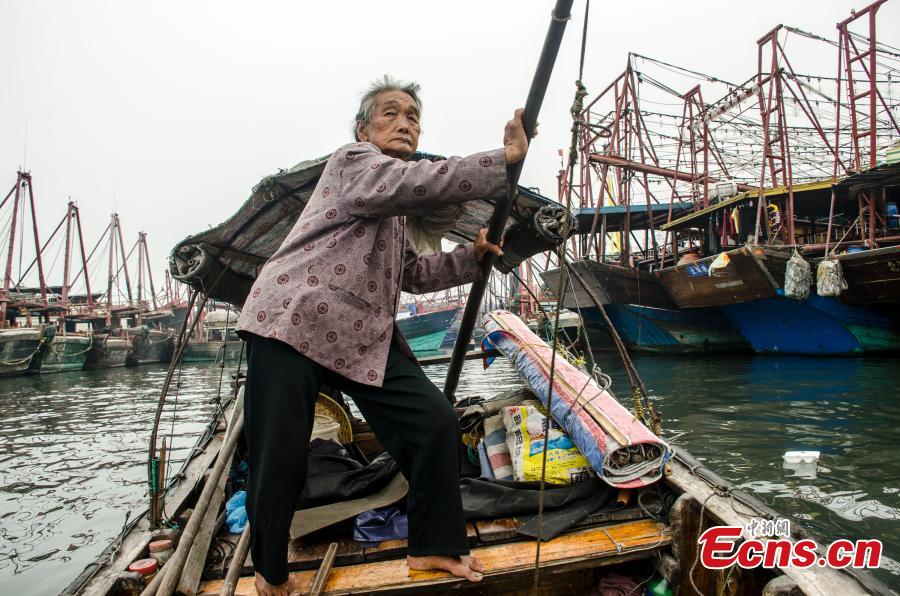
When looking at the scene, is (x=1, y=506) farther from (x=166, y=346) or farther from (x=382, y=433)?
(x=166, y=346)

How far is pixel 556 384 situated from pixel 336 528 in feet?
4.79

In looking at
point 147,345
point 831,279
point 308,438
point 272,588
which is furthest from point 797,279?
point 147,345

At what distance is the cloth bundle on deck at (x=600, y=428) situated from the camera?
2.25 meters

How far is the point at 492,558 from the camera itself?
1913mm

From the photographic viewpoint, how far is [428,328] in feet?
110

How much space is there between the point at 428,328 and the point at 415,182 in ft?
106

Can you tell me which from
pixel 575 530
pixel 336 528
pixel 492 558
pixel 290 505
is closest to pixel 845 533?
pixel 575 530

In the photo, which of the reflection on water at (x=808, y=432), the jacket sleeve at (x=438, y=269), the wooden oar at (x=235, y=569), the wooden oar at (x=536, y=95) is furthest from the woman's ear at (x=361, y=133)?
the reflection on water at (x=808, y=432)

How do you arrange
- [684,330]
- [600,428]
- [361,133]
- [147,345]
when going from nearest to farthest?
[361,133] → [600,428] → [684,330] → [147,345]

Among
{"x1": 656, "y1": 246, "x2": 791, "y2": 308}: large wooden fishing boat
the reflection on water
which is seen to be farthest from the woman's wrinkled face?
{"x1": 656, "y1": 246, "x2": 791, "y2": 308}: large wooden fishing boat

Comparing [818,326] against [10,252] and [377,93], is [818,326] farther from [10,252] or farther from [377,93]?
[10,252]

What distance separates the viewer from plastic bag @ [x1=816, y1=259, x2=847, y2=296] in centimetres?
1070

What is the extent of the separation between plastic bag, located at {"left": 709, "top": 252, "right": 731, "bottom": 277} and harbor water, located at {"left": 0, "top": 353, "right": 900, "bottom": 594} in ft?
7.89

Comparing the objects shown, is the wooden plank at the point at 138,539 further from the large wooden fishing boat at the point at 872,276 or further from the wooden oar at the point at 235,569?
the large wooden fishing boat at the point at 872,276
